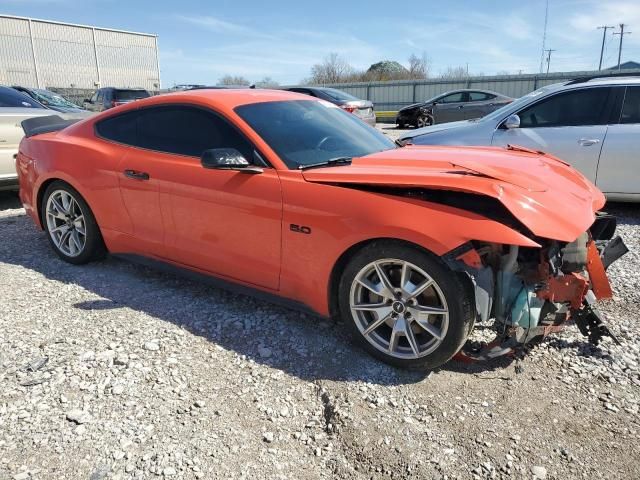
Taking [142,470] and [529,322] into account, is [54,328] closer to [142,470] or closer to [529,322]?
[142,470]

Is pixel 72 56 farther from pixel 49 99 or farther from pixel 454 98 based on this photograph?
pixel 454 98

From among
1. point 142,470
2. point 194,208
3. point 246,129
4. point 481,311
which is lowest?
point 142,470

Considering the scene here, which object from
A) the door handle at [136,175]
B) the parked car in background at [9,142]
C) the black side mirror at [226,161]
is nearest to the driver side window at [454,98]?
the parked car in background at [9,142]

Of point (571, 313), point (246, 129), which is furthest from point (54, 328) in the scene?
point (571, 313)

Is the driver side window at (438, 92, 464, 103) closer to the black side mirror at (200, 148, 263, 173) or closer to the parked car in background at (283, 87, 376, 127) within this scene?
the parked car in background at (283, 87, 376, 127)

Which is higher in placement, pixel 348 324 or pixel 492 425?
pixel 348 324

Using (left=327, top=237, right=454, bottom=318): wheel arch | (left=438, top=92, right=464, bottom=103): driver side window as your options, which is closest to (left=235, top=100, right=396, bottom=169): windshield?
(left=327, top=237, right=454, bottom=318): wheel arch

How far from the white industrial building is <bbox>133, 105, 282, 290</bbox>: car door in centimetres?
4151

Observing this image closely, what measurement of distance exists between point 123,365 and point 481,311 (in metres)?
2.04

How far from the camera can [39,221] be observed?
15.4ft

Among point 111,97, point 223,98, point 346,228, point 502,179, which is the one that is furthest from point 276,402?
point 111,97

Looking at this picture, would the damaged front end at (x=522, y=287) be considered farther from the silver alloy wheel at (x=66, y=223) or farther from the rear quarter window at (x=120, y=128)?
the silver alloy wheel at (x=66, y=223)

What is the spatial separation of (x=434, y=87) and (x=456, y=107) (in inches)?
405

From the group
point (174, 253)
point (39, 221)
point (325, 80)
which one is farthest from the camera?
point (325, 80)
